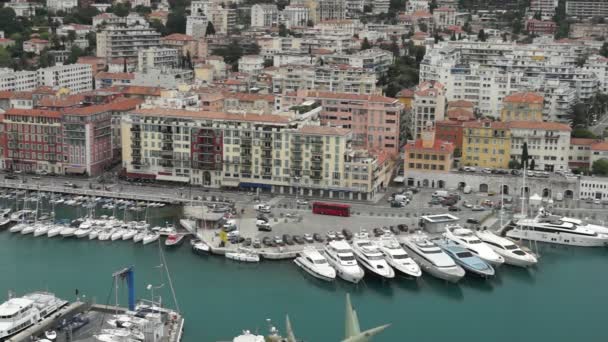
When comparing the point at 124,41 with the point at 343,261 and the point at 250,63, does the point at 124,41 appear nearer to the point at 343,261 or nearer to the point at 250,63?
the point at 250,63

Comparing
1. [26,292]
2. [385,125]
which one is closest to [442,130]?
[385,125]

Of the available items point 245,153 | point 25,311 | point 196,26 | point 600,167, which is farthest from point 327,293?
point 196,26

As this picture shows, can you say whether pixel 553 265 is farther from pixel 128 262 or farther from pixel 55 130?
pixel 55 130

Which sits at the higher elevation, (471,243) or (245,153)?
(245,153)

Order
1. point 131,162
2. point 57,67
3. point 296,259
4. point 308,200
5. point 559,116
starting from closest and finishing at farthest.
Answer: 1. point 296,259
2. point 308,200
3. point 131,162
4. point 559,116
5. point 57,67

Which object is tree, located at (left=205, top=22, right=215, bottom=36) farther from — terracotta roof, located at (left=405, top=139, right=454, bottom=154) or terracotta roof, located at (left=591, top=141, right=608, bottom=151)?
terracotta roof, located at (left=591, top=141, right=608, bottom=151)

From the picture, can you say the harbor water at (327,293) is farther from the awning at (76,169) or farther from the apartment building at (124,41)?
the apartment building at (124,41)
